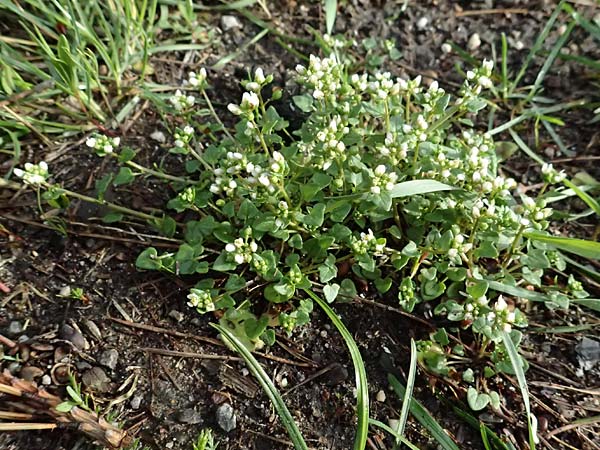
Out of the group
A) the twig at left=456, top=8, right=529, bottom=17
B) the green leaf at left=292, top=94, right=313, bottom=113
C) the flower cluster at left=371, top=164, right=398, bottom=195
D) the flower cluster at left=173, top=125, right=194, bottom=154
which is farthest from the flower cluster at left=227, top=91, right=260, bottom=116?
the twig at left=456, top=8, right=529, bottom=17

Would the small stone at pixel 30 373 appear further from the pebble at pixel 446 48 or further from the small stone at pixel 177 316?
the pebble at pixel 446 48

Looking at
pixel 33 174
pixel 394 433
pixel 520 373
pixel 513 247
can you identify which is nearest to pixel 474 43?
pixel 513 247

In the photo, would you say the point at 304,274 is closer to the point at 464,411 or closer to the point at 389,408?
the point at 389,408

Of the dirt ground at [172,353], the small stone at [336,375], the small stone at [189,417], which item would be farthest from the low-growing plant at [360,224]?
the small stone at [189,417]

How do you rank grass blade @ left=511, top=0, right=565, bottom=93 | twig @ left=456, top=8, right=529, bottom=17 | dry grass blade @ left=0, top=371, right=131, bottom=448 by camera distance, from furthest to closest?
twig @ left=456, top=8, right=529, bottom=17
grass blade @ left=511, top=0, right=565, bottom=93
dry grass blade @ left=0, top=371, right=131, bottom=448

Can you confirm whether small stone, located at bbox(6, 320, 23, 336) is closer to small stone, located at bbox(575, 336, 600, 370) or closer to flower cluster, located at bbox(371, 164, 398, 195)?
flower cluster, located at bbox(371, 164, 398, 195)

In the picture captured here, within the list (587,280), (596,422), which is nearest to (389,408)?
(596,422)
